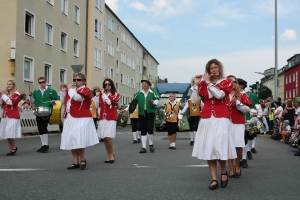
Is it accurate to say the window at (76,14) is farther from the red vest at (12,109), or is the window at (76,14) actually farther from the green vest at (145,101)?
the red vest at (12,109)

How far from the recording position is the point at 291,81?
8656cm

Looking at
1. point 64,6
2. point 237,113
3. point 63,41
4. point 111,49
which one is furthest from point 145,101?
point 111,49

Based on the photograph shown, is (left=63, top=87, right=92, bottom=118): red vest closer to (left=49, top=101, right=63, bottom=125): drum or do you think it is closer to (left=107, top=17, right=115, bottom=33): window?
(left=49, top=101, right=63, bottom=125): drum

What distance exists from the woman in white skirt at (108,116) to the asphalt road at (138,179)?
1.50 feet

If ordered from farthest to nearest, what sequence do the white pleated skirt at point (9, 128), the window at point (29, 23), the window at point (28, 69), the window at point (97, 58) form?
the window at point (97, 58), the window at point (29, 23), the window at point (28, 69), the white pleated skirt at point (9, 128)

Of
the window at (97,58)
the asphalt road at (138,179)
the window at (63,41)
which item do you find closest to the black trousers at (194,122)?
the asphalt road at (138,179)

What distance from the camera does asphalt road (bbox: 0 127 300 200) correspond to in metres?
5.57

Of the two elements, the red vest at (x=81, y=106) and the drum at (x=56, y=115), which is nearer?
the red vest at (x=81, y=106)

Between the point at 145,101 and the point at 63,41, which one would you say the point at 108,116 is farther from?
the point at 63,41

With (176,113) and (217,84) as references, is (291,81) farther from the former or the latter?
(217,84)

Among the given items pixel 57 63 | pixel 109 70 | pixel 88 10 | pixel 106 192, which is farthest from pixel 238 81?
pixel 109 70

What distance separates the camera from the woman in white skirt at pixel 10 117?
10.3 m

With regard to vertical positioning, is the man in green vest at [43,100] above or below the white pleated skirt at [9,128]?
above

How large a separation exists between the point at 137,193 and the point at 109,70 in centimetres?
4885
